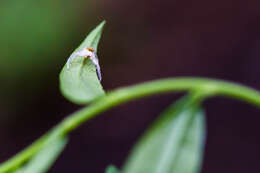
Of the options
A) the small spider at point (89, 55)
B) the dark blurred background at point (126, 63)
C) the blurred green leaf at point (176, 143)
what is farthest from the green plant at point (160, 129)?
the dark blurred background at point (126, 63)

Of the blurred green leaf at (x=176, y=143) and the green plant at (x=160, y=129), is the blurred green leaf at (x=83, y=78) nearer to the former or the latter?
the green plant at (x=160, y=129)

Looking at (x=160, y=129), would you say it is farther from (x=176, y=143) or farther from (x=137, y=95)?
(x=137, y=95)

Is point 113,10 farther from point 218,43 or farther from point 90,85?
point 90,85

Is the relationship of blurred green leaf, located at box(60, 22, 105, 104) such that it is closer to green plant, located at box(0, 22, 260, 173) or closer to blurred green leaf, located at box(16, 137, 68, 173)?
green plant, located at box(0, 22, 260, 173)

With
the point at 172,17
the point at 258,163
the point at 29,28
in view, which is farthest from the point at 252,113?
Answer: the point at 29,28

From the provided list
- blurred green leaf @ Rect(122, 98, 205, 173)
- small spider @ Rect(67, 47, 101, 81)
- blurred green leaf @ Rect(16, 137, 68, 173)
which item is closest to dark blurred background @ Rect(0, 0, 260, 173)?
blurred green leaf @ Rect(122, 98, 205, 173)

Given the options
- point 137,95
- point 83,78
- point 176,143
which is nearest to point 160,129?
point 176,143
